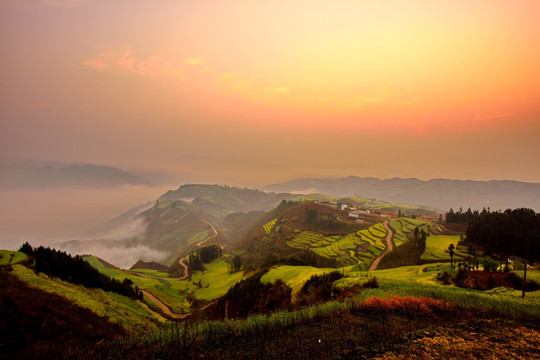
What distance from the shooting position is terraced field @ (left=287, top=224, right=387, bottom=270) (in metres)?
69.9

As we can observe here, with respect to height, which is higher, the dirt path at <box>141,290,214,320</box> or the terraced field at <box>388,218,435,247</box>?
the terraced field at <box>388,218,435,247</box>

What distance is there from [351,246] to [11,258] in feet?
287

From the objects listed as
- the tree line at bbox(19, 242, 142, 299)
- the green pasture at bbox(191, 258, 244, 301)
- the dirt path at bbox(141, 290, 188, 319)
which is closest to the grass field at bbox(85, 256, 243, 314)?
the green pasture at bbox(191, 258, 244, 301)

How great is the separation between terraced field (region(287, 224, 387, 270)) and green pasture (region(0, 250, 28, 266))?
64.1 meters

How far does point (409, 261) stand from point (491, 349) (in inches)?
2047

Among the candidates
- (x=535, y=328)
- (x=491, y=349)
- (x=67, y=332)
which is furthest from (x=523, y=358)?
(x=67, y=332)

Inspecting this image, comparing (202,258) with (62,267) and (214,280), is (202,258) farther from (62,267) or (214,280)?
(62,267)

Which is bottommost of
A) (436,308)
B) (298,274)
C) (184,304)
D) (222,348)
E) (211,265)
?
(211,265)

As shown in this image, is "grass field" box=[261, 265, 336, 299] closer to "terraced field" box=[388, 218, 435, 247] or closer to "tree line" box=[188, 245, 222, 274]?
"terraced field" box=[388, 218, 435, 247]

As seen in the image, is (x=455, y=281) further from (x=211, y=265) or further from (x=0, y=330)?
(x=211, y=265)

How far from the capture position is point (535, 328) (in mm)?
11875

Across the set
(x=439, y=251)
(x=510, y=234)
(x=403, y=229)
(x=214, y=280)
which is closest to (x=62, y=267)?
(x=214, y=280)

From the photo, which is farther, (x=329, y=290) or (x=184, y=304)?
(x=184, y=304)

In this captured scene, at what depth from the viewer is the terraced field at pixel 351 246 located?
2753 inches
